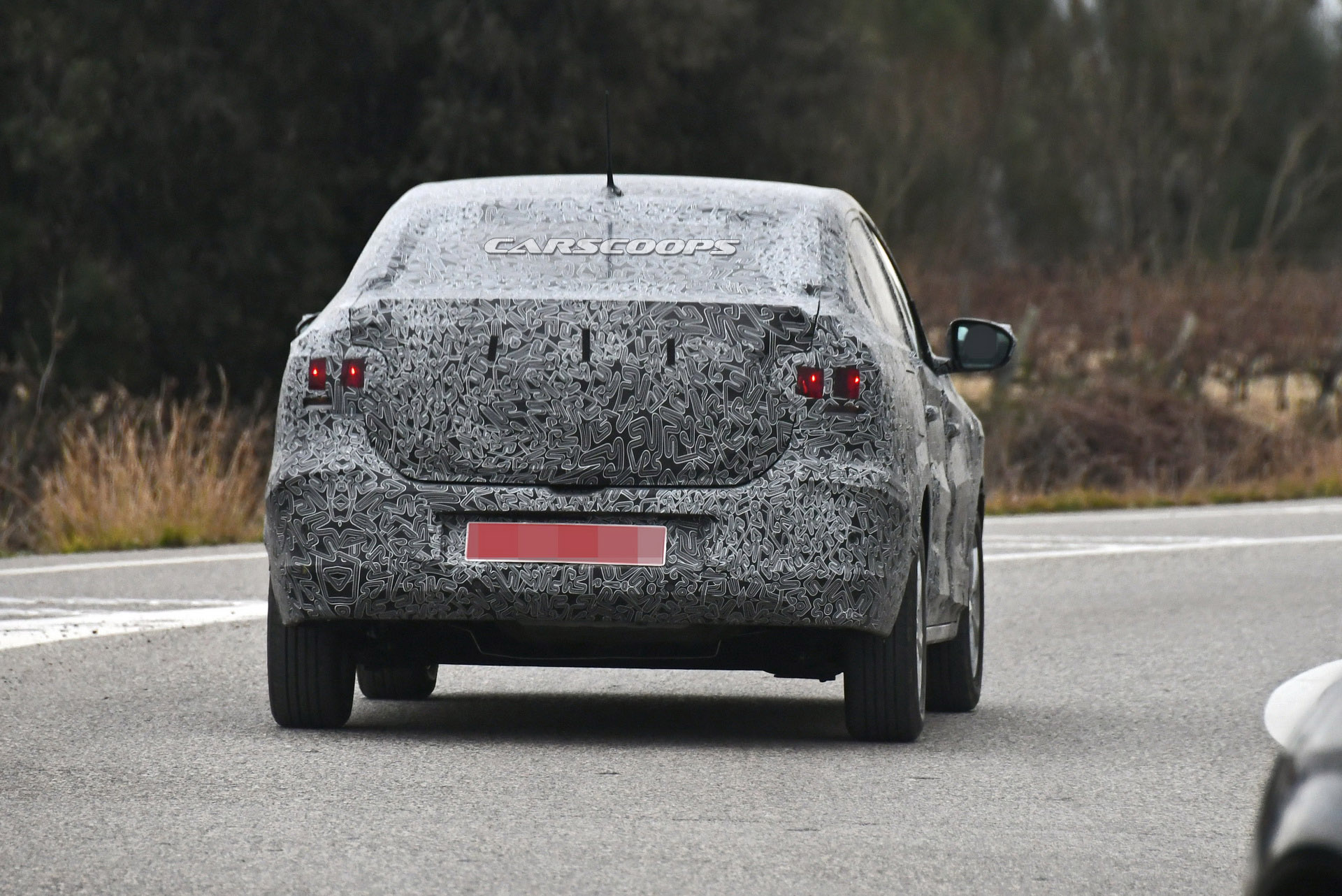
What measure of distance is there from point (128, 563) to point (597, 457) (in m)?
7.67

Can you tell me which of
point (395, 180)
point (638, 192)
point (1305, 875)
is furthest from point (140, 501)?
point (1305, 875)

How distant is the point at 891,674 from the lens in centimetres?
759

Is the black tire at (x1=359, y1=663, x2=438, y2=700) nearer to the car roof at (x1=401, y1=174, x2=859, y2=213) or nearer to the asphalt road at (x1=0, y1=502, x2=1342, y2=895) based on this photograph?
the asphalt road at (x1=0, y1=502, x2=1342, y2=895)

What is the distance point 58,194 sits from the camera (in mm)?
27250

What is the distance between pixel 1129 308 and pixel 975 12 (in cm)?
2518

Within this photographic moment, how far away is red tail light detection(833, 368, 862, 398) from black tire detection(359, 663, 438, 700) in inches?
87.2

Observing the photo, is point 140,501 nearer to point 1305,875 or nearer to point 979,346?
point 979,346

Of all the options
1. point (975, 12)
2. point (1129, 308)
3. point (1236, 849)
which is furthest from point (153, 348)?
point (975, 12)

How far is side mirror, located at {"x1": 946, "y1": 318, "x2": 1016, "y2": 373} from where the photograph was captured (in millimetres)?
8617

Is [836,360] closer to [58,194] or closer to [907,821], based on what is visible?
[907,821]

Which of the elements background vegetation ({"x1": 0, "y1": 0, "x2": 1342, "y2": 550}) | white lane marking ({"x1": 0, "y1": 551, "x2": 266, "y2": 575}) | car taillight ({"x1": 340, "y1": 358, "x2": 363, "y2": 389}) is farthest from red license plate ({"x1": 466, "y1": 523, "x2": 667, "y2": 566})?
background vegetation ({"x1": 0, "y1": 0, "x2": 1342, "y2": 550})

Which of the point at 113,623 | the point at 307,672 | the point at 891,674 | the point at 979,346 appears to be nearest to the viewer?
the point at 891,674

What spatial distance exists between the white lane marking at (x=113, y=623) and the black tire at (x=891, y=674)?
12.8 ft

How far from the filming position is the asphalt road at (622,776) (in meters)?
5.58
